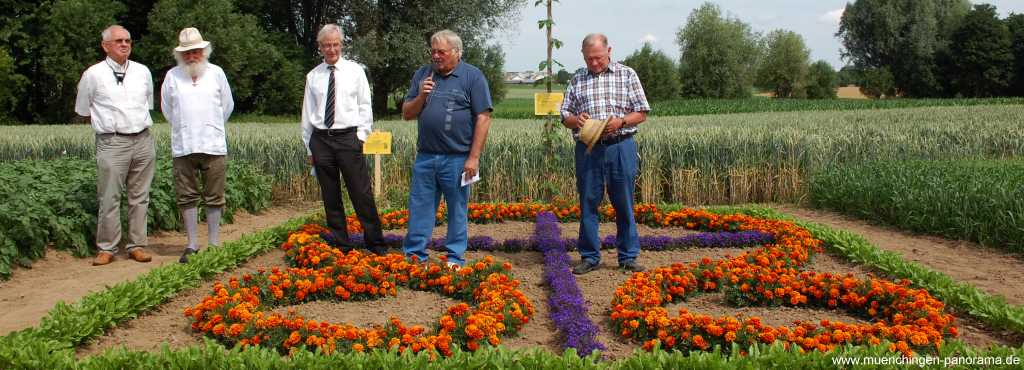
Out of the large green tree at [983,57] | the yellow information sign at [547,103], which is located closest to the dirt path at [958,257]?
the yellow information sign at [547,103]

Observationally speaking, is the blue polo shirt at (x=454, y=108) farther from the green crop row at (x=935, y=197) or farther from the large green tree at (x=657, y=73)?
the large green tree at (x=657, y=73)

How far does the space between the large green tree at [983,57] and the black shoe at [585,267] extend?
203ft

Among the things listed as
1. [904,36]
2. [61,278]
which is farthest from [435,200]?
[904,36]

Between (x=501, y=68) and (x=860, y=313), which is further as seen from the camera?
(x=501, y=68)

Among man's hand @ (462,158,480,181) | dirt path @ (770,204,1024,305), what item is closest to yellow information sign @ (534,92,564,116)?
man's hand @ (462,158,480,181)

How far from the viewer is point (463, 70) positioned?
5637mm

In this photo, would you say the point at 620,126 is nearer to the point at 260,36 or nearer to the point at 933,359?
the point at 933,359

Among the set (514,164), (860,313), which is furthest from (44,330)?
(514,164)

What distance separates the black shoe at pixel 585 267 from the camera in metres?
5.95

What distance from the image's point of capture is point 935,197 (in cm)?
780

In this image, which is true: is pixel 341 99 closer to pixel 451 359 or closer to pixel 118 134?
pixel 118 134

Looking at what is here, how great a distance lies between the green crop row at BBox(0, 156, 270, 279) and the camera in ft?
20.4

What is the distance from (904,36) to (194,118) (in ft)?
265

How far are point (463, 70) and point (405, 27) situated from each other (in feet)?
96.5
